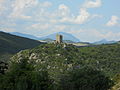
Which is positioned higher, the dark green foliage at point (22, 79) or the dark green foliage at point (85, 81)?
the dark green foliage at point (22, 79)

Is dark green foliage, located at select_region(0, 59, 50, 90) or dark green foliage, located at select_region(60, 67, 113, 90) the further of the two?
dark green foliage, located at select_region(60, 67, 113, 90)

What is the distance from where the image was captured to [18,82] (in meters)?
74.8

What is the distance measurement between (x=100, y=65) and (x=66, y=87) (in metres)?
104

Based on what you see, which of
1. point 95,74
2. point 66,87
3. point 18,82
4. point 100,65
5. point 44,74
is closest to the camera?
point 18,82

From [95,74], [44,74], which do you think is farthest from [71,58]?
[44,74]

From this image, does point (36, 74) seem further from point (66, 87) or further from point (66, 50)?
point (66, 50)

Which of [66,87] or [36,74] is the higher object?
[36,74]

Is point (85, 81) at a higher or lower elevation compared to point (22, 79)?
lower

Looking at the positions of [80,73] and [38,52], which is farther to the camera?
[38,52]

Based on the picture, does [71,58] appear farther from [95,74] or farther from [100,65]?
[95,74]

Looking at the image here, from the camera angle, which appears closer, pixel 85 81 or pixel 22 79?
pixel 22 79

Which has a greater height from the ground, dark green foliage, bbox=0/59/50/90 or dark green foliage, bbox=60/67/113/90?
dark green foliage, bbox=0/59/50/90

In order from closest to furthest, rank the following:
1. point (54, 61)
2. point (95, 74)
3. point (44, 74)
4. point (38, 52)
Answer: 1. point (44, 74)
2. point (95, 74)
3. point (54, 61)
4. point (38, 52)

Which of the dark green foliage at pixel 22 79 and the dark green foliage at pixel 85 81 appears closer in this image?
the dark green foliage at pixel 22 79
